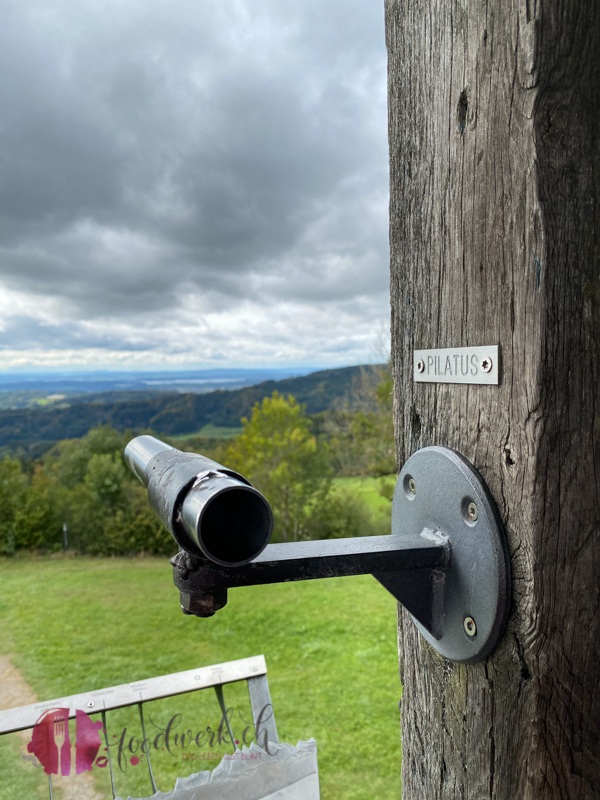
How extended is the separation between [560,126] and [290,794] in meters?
1.99

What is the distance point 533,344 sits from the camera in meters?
0.42

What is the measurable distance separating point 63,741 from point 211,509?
2149mm

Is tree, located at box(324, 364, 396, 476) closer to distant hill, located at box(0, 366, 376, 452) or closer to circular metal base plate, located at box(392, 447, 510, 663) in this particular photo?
distant hill, located at box(0, 366, 376, 452)

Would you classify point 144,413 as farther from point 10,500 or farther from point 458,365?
point 458,365

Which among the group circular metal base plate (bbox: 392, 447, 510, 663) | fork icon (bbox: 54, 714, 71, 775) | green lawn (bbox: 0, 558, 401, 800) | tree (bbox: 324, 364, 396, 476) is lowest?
green lawn (bbox: 0, 558, 401, 800)

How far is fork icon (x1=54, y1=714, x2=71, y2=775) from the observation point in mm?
1937

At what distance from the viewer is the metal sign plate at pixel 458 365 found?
457mm

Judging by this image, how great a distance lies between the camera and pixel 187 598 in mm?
434

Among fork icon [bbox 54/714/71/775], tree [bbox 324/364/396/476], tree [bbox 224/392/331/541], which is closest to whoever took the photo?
fork icon [bbox 54/714/71/775]

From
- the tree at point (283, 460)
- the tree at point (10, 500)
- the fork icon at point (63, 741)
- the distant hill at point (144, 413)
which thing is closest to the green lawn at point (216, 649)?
the tree at point (10, 500)

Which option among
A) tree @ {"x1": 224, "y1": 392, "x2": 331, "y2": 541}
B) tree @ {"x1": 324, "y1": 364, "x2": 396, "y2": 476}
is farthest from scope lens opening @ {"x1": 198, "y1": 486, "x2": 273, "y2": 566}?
tree @ {"x1": 324, "y1": 364, "x2": 396, "y2": 476}

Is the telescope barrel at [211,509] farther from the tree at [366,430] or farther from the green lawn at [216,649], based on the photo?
the tree at [366,430]

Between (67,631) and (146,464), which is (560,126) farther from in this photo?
(67,631)

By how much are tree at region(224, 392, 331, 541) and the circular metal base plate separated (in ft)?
20.3
